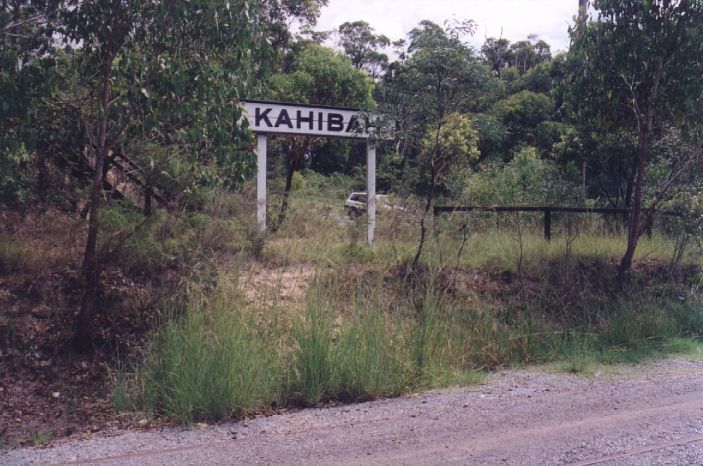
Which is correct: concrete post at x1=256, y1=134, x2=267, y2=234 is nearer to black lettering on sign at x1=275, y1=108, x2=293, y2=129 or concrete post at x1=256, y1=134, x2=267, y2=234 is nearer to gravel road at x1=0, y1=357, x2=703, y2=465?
black lettering on sign at x1=275, y1=108, x2=293, y2=129

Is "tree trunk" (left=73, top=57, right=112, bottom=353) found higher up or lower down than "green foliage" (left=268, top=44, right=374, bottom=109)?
lower down

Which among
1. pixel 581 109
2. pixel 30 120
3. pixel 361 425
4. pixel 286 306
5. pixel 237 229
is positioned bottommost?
pixel 361 425

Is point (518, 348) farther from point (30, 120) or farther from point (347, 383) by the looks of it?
point (30, 120)

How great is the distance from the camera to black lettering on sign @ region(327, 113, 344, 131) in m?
12.6

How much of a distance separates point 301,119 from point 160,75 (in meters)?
4.88

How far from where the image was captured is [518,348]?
9.16 metres

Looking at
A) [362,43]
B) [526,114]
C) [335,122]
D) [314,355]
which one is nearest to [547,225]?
[335,122]

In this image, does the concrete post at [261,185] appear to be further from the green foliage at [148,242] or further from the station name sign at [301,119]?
the green foliage at [148,242]

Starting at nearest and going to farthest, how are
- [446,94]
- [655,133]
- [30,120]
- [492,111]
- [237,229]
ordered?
[30,120], [237,229], [446,94], [492,111], [655,133]

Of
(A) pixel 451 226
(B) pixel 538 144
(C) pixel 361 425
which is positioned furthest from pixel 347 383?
(B) pixel 538 144

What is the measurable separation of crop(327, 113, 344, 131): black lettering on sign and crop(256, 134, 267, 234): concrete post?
1244 millimetres

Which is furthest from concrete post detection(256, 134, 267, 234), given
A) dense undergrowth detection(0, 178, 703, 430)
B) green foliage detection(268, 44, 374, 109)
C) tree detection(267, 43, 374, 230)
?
green foliage detection(268, 44, 374, 109)

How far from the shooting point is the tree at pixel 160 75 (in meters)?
7.75

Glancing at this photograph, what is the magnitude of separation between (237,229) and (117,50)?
9.88 feet
